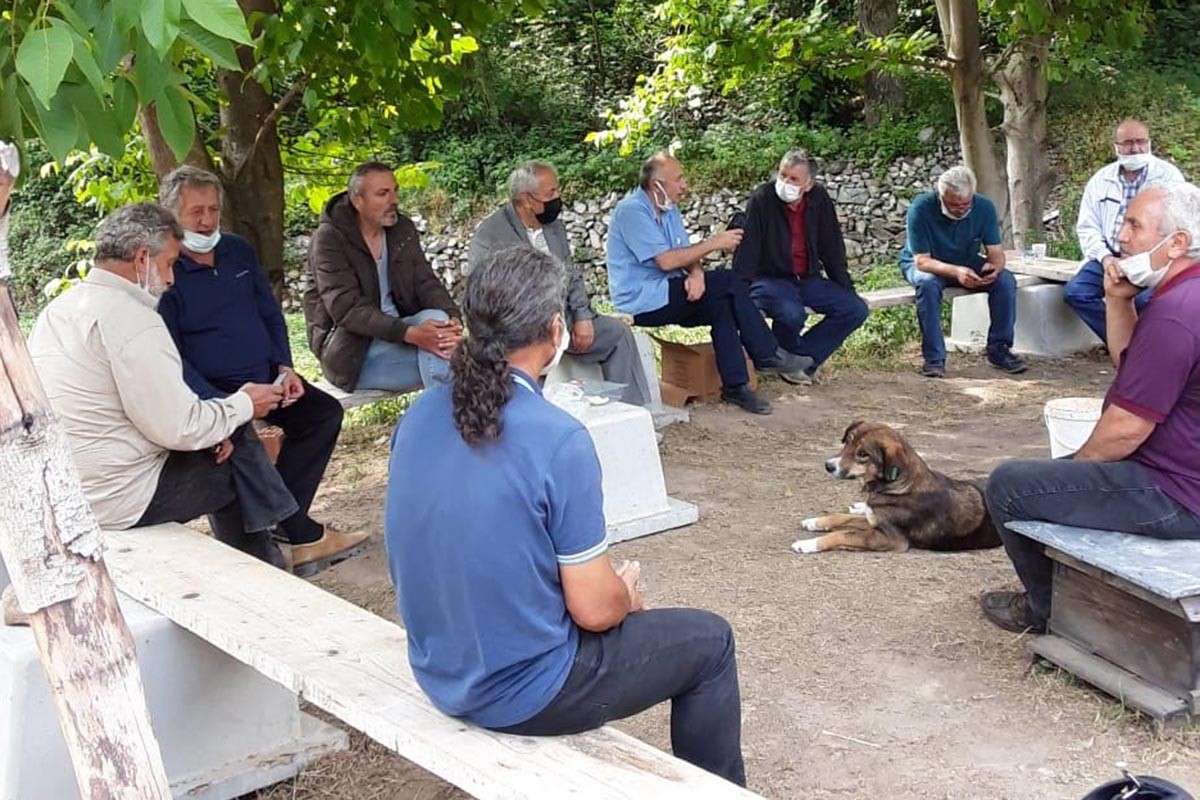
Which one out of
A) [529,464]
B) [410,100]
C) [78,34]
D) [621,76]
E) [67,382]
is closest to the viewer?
[78,34]

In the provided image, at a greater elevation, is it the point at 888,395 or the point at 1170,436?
the point at 1170,436

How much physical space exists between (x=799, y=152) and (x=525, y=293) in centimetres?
578

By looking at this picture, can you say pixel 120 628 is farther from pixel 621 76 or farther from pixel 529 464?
pixel 621 76

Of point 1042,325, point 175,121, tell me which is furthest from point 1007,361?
point 175,121

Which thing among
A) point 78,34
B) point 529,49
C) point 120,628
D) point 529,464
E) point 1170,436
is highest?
point 529,49

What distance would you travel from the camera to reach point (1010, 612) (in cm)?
466

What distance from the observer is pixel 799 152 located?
8.27 meters

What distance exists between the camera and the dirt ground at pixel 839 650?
12.4ft

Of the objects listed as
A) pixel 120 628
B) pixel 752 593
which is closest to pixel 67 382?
pixel 120 628

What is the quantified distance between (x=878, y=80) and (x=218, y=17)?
54.8 ft

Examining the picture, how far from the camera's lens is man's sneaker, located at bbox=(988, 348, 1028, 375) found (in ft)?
29.1

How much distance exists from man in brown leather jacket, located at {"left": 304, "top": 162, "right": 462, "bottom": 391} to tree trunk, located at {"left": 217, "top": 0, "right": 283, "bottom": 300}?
2.84 feet

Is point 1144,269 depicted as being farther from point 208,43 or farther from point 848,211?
point 848,211

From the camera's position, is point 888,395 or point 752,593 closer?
point 752,593
